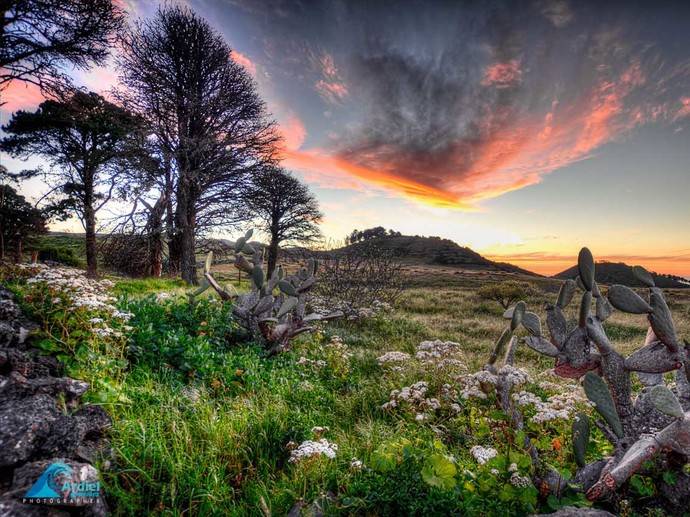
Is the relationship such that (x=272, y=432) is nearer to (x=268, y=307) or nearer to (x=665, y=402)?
(x=665, y=402)

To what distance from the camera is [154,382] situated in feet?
13.4

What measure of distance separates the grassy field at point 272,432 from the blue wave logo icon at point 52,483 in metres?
0.51

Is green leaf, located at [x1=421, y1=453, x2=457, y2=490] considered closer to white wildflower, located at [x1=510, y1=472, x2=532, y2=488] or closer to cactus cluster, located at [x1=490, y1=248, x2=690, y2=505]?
white wildflower, located at [x1=510, y1=472, x2=532, y2=488]

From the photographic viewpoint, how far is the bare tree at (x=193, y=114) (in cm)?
1446

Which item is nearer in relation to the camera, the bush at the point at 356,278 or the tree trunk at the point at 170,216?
the bush at the point at 356,278

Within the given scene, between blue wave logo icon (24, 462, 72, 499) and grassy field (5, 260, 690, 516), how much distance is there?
1.68ft

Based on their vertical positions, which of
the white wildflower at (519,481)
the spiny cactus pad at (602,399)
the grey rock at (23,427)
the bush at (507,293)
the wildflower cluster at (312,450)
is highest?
the spiny cactus pad at (602,399)

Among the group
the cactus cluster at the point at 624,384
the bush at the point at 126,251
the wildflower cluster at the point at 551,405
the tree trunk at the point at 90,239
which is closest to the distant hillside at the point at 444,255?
the tree trunk at the point at 90,239

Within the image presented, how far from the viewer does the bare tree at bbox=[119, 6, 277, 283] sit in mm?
14461

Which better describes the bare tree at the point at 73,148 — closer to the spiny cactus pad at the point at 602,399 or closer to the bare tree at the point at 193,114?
the bare tree at the point at 193,114

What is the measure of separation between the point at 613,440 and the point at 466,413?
7.55ft

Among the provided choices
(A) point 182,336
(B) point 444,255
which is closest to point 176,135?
(A) point 182,336

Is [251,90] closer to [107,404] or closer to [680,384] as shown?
[107,404]

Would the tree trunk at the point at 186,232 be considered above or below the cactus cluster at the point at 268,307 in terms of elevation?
above
